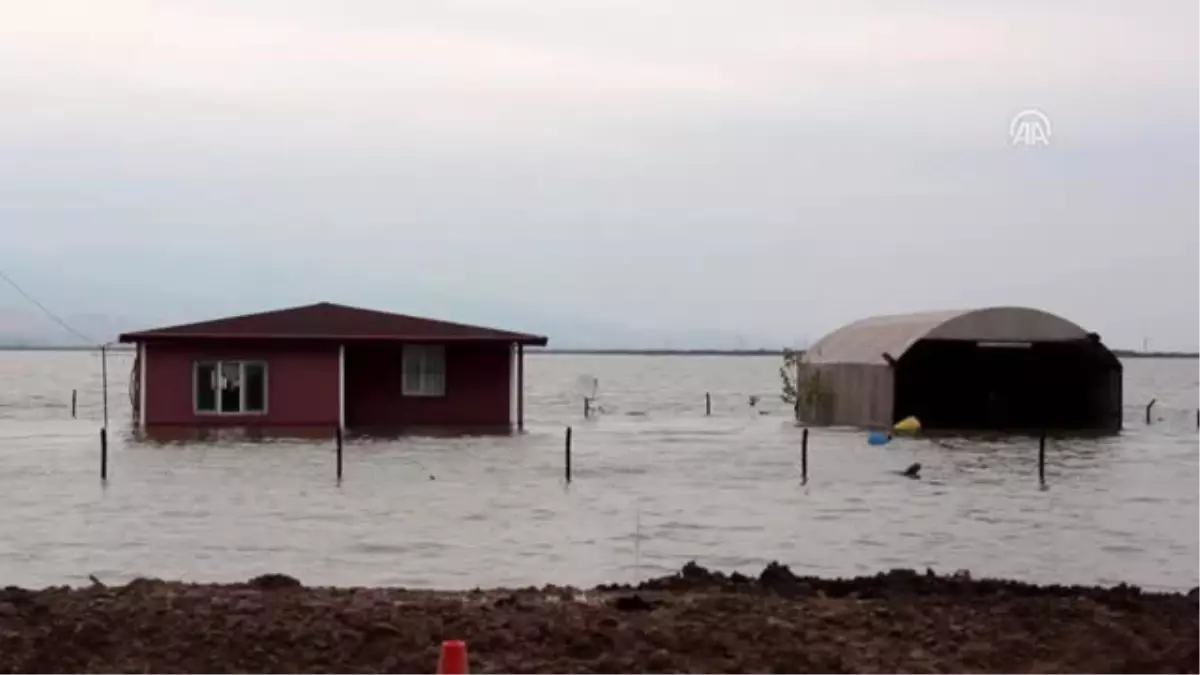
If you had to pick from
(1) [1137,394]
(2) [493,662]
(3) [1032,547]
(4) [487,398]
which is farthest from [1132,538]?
(1) [1137,394]

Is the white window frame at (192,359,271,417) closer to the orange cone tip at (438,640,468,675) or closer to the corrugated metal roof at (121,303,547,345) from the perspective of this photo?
the corrugated metal roof at (121,303,547,345)

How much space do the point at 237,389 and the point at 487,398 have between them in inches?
245

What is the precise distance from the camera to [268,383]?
37.9m

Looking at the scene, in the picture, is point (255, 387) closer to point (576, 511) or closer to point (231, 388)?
point (231, 388)

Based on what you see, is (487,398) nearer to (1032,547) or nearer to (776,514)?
(776,514)

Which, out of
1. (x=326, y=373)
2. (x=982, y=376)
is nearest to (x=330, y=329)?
(x=326, y=373)

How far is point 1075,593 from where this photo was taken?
11211 mm

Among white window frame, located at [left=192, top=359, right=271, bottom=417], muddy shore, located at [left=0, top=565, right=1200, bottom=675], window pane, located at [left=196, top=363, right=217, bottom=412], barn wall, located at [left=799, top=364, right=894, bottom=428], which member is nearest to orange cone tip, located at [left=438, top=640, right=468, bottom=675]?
muddy shore, located at [left=0, top=565, right=1200, bottom=675]

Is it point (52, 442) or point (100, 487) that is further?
point (52, 442)

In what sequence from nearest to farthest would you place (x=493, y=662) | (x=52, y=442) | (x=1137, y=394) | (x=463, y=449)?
(x=493, y=662) < (x=463, y=449) < (x=52, y=442) < (x=1137, y=394)

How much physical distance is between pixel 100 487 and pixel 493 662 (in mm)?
17506

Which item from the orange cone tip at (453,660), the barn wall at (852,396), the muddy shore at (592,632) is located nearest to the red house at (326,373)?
the barn wall at (852,396)

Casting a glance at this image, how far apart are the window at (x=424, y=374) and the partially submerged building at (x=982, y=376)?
→ 12289mm

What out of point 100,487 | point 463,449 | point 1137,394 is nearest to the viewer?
point 100,487
